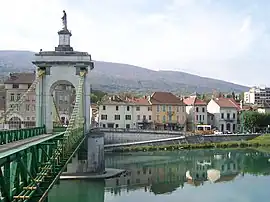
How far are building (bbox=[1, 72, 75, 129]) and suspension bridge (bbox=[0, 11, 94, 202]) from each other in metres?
21.5

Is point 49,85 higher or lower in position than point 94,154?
higher

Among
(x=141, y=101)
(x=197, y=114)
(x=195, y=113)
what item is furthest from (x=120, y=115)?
(x=197, y=114)

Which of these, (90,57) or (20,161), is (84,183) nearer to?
(90,57)

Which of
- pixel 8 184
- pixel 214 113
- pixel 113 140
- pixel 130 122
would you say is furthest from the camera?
pixel 214 113

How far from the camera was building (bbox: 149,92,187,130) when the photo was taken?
225ft

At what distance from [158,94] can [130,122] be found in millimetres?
8170

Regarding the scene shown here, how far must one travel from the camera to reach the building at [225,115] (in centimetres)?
7544

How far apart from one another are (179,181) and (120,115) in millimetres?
31975

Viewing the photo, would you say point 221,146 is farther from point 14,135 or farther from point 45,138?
point 45,138

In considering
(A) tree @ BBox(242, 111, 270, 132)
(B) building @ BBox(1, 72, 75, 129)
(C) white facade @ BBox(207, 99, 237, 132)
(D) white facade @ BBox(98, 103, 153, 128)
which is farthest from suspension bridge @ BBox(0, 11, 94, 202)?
(C) white facade @ BBox(207, 99, 237, 132)

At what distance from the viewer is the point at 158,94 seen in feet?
235

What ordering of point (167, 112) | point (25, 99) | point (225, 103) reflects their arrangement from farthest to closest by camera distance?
point (225, 103) → point (167, 112) → point (25, 99)

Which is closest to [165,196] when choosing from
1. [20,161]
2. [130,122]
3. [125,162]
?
[125,162]

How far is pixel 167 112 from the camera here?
69.7 metres
